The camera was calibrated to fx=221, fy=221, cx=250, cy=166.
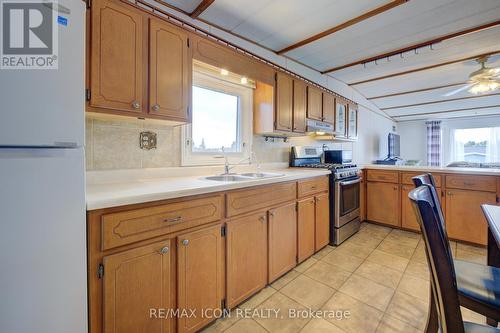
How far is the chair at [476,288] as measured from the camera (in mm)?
932

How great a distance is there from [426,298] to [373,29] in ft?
8.35

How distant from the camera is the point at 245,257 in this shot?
1647mm

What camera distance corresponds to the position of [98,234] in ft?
3.21

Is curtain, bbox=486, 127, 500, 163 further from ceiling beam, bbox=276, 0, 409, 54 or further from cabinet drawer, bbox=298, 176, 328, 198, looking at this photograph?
ceiling beam, bbox=276, 0, 409, 54

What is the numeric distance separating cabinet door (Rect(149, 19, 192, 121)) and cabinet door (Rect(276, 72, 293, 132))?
3.67 ft

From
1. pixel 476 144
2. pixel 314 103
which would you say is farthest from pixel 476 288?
pixel 476 144

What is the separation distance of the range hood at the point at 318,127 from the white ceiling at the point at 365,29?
0.88 m

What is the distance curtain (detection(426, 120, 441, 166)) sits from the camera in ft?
24.1

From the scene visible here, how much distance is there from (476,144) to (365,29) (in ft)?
24.9

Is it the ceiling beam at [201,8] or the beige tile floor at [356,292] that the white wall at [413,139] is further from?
the ceiling beam at [201,8]

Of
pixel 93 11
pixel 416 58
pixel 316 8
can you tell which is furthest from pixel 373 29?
pixel 93 11

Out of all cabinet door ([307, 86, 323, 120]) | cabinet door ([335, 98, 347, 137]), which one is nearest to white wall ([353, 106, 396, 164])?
cabinet door ([335, 98, 347, 137])

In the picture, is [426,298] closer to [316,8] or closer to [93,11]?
[316,8]

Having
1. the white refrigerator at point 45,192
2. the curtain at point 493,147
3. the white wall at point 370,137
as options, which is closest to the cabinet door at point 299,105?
the white refrigerator at point 45,192
